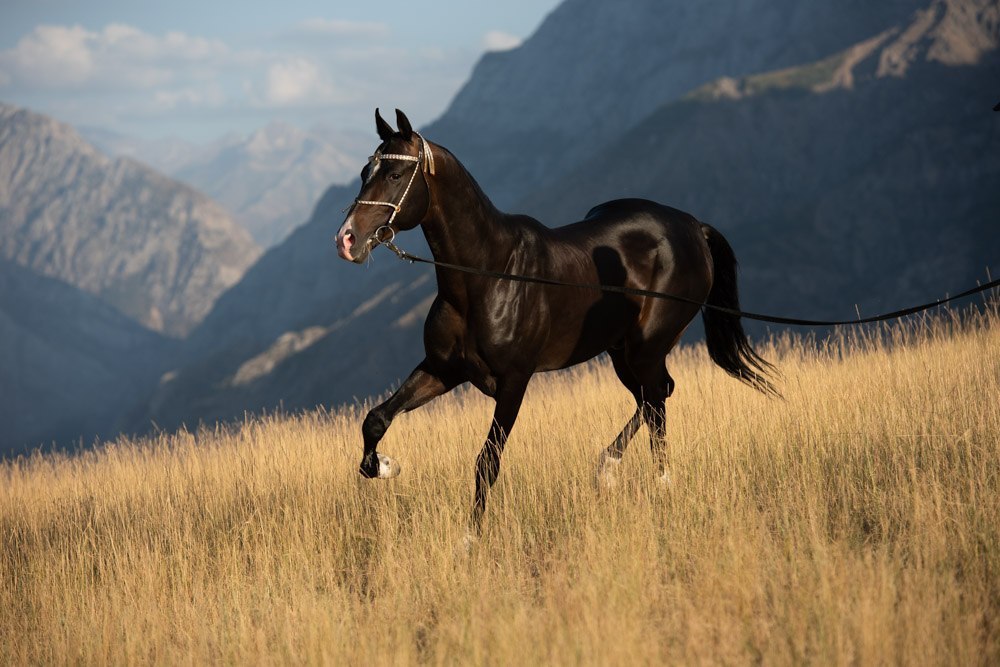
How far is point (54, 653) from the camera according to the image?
5.79m

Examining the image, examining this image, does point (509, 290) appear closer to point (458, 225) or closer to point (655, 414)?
point (458, 225)

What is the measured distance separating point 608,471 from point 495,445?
1264mm

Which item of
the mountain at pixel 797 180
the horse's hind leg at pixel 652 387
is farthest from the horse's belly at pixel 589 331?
the mountain at pixel 797 180

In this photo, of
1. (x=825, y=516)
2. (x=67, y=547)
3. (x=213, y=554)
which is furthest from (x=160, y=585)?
(x=825, y=516)

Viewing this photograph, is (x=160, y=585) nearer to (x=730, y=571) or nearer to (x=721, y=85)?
(x=730, y=571)

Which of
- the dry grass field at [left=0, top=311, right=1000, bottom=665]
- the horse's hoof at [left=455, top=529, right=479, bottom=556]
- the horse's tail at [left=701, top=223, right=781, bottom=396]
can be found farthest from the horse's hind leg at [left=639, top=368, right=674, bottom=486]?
the horse's hoof at [left=455, top=529, right=479, bottom=556]

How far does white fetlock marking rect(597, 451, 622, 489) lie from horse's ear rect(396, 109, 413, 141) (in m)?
2.81

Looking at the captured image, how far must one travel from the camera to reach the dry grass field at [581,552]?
16.1 feet

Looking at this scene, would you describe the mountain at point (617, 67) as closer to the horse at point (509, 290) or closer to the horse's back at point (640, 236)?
the horse's back at point (640, 236)

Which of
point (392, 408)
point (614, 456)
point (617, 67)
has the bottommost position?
point (614, 456)

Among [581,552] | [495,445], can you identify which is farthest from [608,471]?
[581,552]

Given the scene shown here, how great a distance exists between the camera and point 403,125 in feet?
19.7

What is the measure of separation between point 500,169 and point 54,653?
17698cm

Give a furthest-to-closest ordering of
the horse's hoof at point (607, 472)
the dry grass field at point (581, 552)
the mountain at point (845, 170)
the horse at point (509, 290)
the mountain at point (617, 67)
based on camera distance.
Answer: the mountain at point (617, 67) → the mountain at point (845, 170) → the horse's hoof at point (607, 472) → the horse at point (509, 290) → the dry grass field at point (581, 552)
